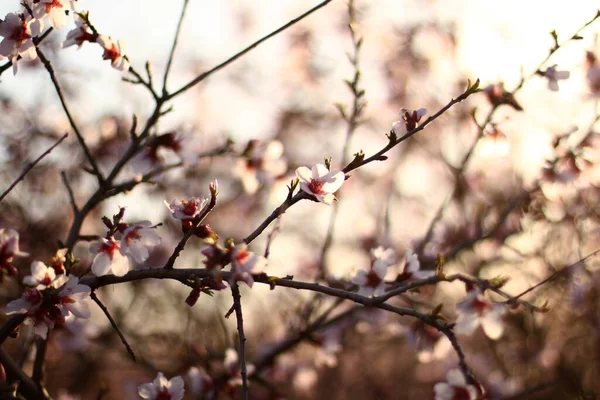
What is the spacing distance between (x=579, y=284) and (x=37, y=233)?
433 centimetres

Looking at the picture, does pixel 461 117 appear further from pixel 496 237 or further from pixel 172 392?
pixel 172 392

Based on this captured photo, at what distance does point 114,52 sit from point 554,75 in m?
1.88

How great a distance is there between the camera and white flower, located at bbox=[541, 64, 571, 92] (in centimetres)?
262

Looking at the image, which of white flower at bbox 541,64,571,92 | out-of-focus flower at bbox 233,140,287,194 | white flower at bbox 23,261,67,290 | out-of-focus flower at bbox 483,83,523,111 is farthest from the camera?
out-of-focus flower at bbox 233,140,287,194

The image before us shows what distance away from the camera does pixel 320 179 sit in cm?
192

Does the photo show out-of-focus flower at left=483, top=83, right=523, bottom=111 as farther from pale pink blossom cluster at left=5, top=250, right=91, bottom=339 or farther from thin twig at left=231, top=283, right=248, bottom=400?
pale pink blossom cluster at left=5, top=250, right=91, bottom=339

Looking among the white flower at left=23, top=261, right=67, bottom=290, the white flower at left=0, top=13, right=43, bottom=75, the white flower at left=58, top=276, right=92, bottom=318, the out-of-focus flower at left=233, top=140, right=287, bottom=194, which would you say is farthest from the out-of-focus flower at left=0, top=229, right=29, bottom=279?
the out-of-focus flower at left=233, top=140, right=287, bottom=194

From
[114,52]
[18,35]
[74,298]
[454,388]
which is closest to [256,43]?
[114,52]

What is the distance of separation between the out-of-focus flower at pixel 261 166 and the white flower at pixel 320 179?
1.61m

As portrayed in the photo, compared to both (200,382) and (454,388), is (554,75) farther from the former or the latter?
(200,382)

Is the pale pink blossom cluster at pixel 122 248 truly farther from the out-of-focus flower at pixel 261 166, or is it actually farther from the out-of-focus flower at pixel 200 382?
the out-of-focus flower at pixel 261 166

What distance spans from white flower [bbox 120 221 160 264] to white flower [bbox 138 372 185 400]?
0.53 m

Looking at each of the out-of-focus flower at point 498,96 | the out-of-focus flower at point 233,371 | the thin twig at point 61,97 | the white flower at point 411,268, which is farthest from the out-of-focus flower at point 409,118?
the out-of-focus flower at point 233,371

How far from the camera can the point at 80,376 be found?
6.12 m
